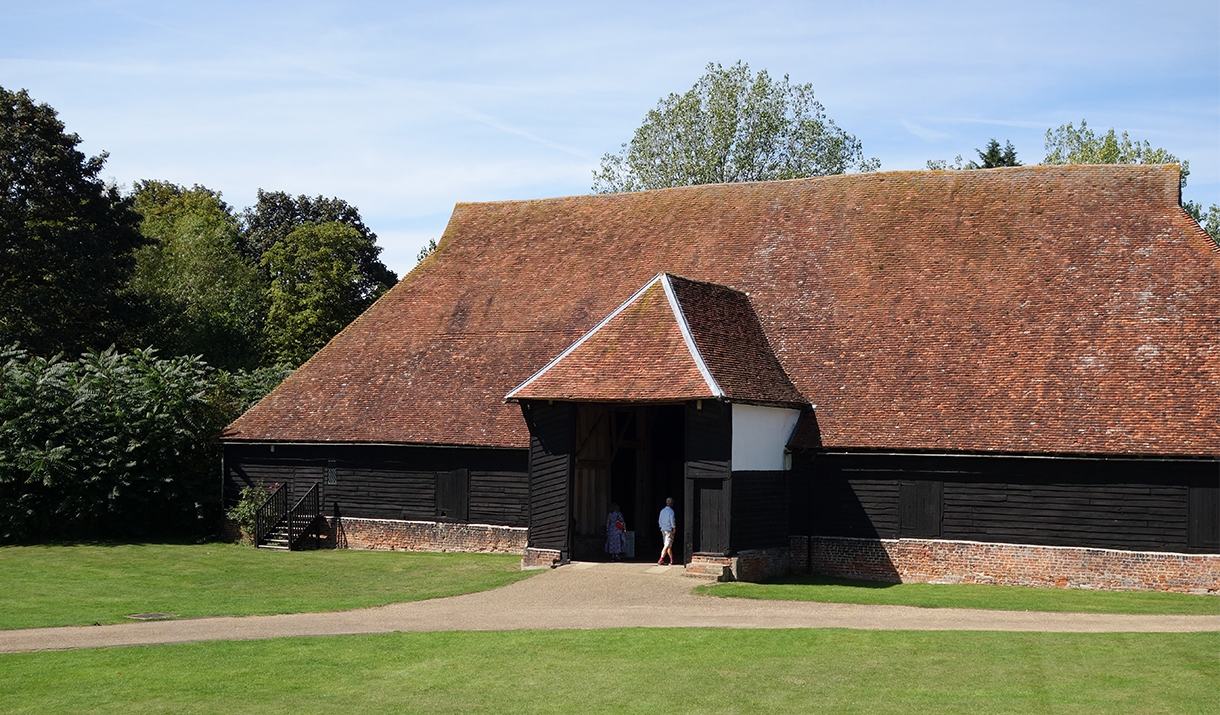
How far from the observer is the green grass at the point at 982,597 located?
72.7 feet

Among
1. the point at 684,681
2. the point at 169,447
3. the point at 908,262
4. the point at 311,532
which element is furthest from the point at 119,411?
the point at 684,681

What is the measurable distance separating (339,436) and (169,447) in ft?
19.5

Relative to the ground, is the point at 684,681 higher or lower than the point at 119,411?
lower

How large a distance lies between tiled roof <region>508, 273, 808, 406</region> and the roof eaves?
0.07 feet

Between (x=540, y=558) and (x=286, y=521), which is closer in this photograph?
(x=540, y=558)

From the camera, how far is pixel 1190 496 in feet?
80.3

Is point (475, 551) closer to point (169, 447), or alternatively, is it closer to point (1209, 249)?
point (169, 447)

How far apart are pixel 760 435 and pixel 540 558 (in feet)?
18.6

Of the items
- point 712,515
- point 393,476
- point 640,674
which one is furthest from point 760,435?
point 640,674

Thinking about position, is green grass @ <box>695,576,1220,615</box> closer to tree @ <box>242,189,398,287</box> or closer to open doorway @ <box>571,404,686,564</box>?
open doorway @ <box>571,404,686,564</box>

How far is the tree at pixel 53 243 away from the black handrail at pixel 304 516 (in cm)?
2092

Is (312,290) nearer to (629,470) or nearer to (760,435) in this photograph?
(629,470)

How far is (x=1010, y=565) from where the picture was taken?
26.1m

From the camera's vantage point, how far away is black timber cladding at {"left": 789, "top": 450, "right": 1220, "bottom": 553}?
24594 mm
